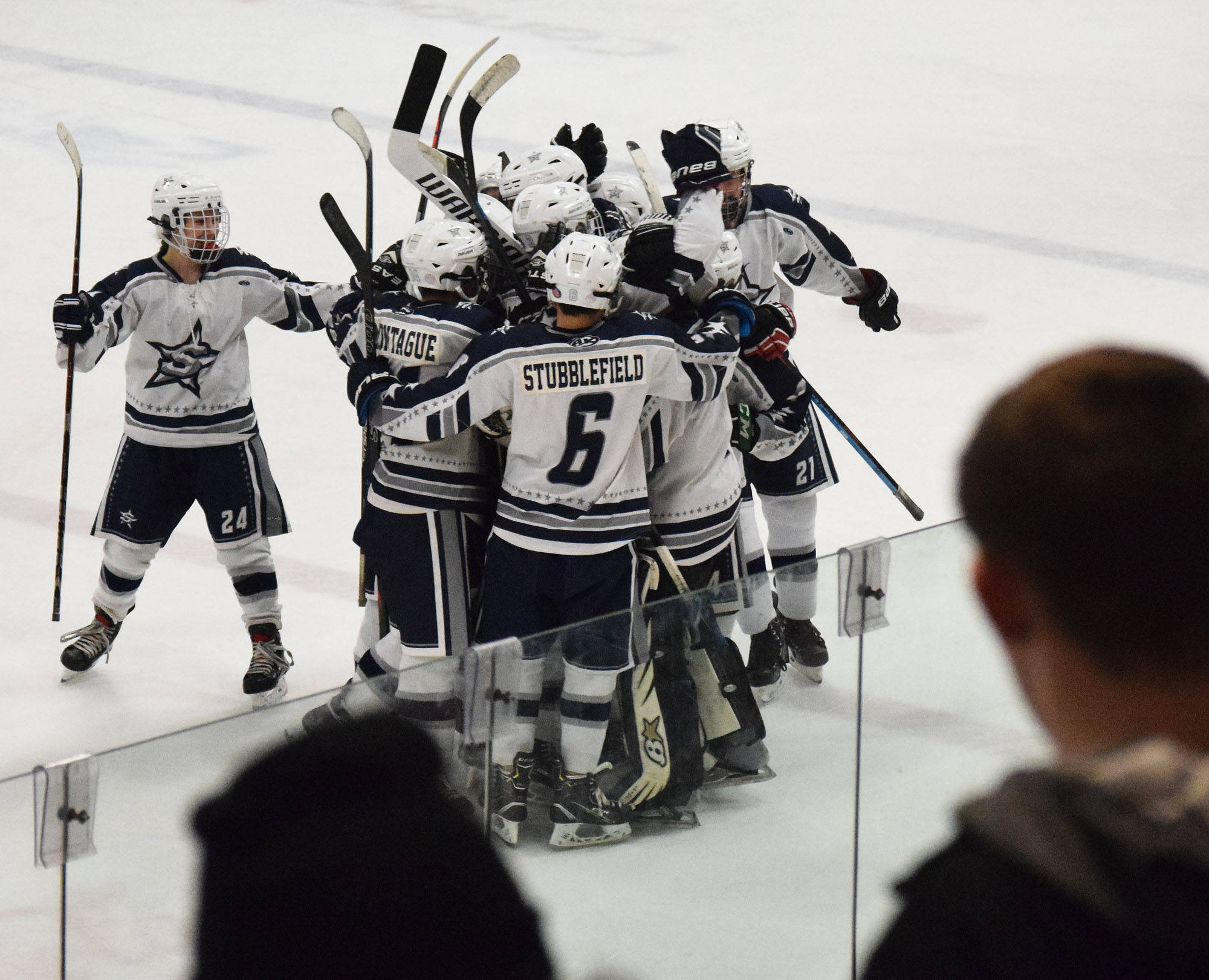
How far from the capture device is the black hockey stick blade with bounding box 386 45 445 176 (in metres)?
3.59

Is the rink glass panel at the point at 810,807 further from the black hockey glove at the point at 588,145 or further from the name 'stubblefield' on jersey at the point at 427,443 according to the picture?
the black hockey glove at the point at 588,145

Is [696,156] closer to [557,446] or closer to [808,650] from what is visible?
[557,446]

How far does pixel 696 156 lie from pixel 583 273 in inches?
32.7

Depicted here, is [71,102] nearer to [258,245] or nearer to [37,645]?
[258,245]

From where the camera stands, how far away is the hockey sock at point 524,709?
91.6 inches

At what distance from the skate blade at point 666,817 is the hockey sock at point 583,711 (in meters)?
0.11

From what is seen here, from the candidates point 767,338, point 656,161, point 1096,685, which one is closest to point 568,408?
point 767,338

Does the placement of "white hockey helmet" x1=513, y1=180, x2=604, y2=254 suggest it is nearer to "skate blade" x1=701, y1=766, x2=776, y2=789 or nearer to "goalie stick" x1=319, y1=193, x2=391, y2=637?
"goalie stick" x1=319, y1=193, x2=391, y2=637

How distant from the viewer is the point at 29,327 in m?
6.36

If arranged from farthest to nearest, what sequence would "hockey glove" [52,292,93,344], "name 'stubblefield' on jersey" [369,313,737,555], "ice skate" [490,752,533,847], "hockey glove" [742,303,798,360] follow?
1. "hockey glove" [52,292,93,344]
2. "hockey glove" [742,303,798,360]
3. "name 'stubblefield' on jersey" [369,313,737,555]
4. "ice skate" [490,752,533,847]

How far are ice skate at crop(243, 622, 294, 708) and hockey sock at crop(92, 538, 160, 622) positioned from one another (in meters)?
0.28

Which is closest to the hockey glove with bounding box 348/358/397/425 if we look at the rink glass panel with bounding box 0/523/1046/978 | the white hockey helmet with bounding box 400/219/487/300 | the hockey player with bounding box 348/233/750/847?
the hockey player with bounding box 348/233/750/847

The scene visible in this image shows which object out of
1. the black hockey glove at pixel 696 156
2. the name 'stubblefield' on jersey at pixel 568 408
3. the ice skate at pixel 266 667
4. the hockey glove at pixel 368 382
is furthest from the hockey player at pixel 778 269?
the ice skate at pixel 266 667

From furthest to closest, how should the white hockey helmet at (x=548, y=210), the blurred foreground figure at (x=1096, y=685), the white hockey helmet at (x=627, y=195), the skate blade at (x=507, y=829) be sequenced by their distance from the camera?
the white hockey helmet at (x=627, y=195) < the white hockey helmet at (x=548, y=210) < the skate blade at (x=507, y=829) < the blurred foreground figure at (x=1096, y=685)
